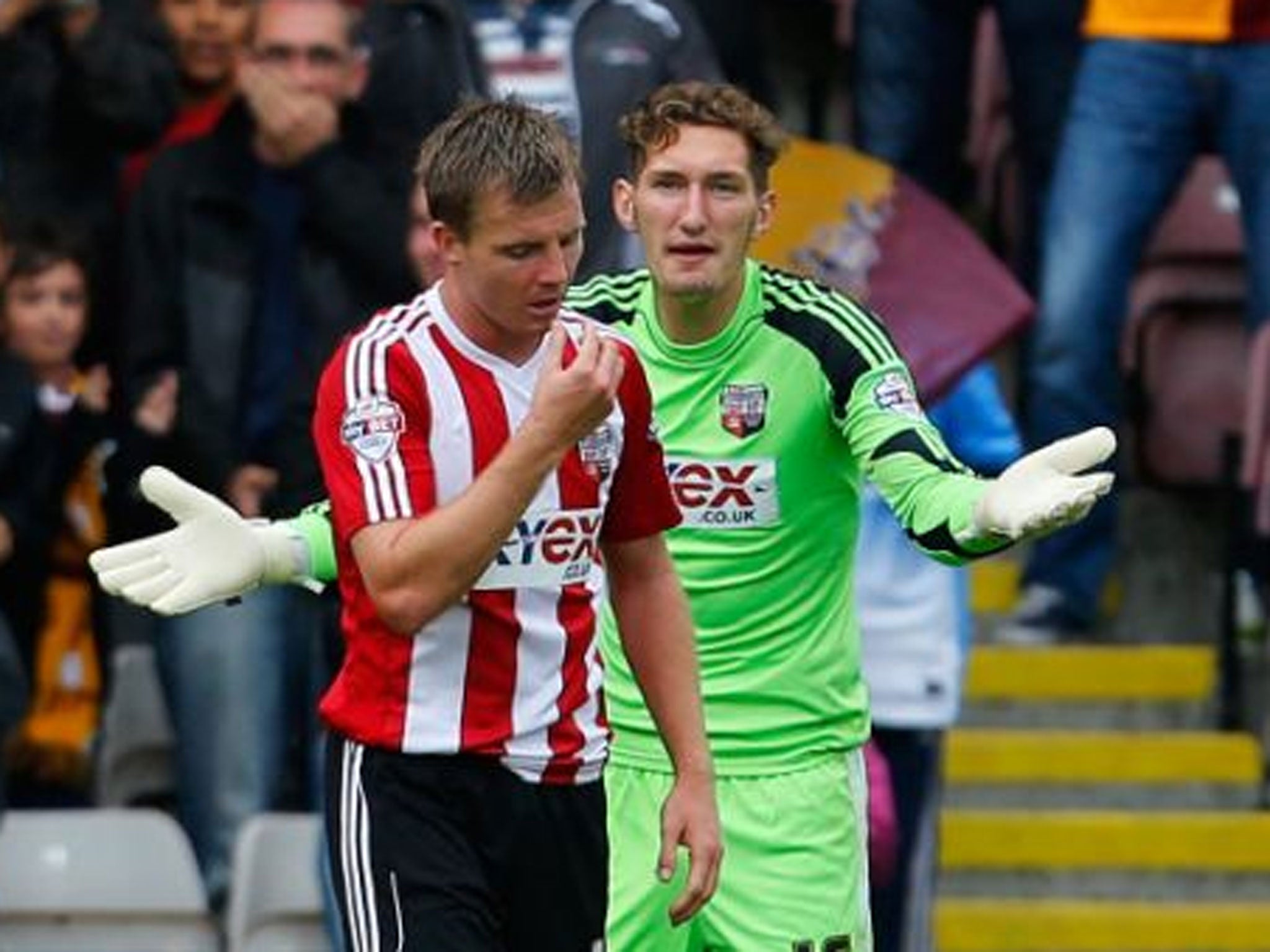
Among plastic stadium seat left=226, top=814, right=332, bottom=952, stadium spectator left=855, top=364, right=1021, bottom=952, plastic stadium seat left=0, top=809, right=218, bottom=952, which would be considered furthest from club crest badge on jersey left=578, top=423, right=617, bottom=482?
plastic stadium seat left=0, top=809, right=218, bottom=952

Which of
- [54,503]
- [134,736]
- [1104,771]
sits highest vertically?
[54,503]

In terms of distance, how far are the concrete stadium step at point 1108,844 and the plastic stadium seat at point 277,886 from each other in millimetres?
1722

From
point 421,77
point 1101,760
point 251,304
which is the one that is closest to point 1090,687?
point 1101,760

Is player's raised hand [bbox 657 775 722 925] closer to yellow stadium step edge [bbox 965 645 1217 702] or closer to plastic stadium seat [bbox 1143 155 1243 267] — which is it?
yellow stadium step edge [bbox 965 645 1217 702]

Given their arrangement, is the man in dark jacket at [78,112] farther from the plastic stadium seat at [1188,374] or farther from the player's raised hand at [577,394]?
the player's raised hand at [577,394]

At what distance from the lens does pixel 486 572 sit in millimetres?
6605

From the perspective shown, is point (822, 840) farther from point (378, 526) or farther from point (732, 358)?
point (378, 526)

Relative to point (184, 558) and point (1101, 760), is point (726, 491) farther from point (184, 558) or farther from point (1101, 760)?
point (1101, 760)

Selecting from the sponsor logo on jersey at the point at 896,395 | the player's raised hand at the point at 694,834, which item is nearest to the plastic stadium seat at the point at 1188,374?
the sponsor logo on jersey at the point at 896,395

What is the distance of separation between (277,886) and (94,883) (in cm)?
42

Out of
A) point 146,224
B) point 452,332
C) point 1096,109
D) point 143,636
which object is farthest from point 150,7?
point 452,332

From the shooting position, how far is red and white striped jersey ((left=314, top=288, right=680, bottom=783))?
259 inches

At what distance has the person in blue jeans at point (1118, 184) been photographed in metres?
10.7

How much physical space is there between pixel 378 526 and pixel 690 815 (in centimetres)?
74
